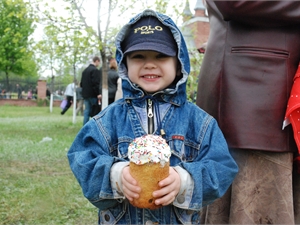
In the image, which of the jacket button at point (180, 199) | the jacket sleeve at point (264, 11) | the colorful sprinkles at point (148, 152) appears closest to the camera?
the colorful sprinkles at point (148, 152)

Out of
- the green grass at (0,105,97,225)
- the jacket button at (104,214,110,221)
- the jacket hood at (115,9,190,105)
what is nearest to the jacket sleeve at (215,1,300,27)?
the jacket hood at (115,9,190,105)

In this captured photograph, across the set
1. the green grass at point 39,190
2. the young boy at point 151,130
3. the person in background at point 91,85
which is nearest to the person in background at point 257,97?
the young boy at point 151,130

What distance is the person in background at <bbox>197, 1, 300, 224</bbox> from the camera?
190cm

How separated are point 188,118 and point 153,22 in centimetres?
43

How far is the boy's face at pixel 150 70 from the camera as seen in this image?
5.55ft

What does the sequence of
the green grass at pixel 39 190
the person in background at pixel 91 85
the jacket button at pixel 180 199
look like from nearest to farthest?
the jacket button at pixel 180 199 → the green grass at pixel 39 190 → the person in background at pixel 91 85

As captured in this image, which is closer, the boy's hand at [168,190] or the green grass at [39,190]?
the boy's hand at [168,190]

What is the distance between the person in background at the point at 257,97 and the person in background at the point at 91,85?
23.8 ft

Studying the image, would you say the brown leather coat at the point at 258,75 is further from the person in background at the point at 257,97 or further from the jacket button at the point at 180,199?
→ the jacket button at the point at 180,199

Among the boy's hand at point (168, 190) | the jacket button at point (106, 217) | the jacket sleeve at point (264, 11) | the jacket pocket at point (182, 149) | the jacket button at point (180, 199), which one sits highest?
the jacket sleeve at point (264, 11)

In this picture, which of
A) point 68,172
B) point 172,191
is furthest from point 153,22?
point 68,172

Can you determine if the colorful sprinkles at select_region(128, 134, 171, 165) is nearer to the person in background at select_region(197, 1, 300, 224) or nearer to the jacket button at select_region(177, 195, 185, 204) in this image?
the jacket button at select_region(177, 195, 185, 204)

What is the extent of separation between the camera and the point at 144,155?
1432 millimetres

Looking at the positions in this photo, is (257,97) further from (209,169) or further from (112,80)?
(112,80)
